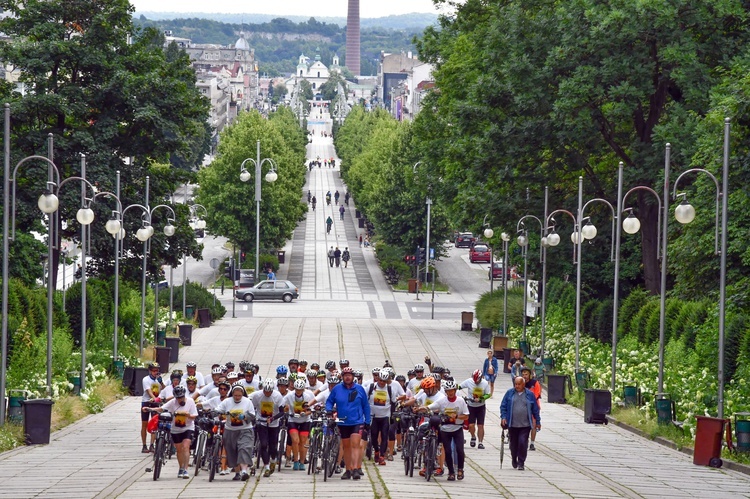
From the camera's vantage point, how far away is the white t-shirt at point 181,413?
2191 centimetres

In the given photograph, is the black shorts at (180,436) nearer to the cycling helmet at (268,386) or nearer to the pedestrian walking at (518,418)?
the cycling helmet at (268,386)

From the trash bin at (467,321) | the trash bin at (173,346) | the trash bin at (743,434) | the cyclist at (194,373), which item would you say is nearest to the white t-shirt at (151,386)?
the cyclist at (194,373)

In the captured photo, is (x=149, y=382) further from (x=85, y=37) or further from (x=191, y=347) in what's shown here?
(x=85, y=37)

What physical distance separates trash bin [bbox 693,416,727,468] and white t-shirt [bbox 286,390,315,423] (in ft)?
23.1

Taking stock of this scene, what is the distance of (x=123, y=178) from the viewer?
52812 millimetres

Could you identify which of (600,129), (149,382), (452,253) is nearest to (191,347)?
(600,129)

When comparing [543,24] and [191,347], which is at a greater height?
[543,24]

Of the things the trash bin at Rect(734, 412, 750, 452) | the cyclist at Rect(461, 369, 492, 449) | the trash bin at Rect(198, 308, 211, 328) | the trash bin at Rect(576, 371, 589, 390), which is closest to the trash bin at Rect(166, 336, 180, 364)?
the trash bin at Rect(198, 308, 211, 328)

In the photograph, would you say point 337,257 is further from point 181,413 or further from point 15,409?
point 181,413

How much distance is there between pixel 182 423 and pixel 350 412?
264cm

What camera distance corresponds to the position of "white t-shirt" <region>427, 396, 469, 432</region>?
2164 centimetres

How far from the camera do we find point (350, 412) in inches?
847

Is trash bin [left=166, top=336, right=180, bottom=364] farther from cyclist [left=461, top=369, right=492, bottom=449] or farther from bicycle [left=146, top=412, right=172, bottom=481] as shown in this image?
bicycle [left=146, top=412, right=172, bottom=481]

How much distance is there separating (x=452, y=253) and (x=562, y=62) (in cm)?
6558
